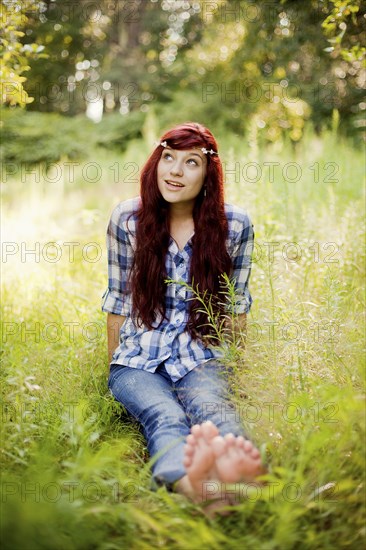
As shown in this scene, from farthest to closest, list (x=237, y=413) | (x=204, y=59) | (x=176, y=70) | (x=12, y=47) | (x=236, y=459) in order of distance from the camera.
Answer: (x=176, y=70) → (x=204, y=59) → (x=12, y=47) → (x=237, y=413) → (x=236, y=459)

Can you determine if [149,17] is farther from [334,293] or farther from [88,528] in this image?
[88,528]

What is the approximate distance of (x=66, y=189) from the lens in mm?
8062

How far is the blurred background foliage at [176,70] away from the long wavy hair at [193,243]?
2.82 feet

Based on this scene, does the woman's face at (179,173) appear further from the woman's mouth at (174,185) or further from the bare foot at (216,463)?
the bare foot at (216,463)

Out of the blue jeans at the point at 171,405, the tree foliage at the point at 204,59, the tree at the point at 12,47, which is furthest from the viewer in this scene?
the tree foliage at the point at 204,59

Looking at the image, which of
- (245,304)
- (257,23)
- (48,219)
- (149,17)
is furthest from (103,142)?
(245,304)

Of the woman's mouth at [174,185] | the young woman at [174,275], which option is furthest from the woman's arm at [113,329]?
the woman's mouth at [174,185]

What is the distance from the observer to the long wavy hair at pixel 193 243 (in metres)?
2.37

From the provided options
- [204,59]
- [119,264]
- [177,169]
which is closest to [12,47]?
[177,169]

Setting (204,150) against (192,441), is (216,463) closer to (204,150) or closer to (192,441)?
(192,441)

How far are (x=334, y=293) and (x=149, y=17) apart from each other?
14.2 metres

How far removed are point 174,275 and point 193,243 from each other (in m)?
0.17

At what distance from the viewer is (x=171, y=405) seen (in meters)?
2.04

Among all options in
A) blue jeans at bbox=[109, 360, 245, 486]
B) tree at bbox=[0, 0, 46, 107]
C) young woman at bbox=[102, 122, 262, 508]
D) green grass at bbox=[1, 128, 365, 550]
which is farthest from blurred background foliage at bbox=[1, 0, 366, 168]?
blue jeans at bbox=[109, 360, 245, 486]
